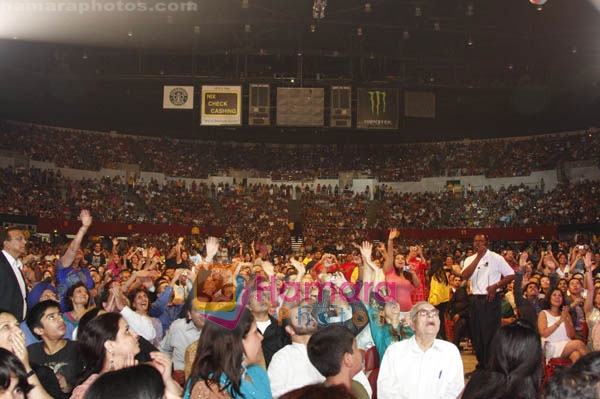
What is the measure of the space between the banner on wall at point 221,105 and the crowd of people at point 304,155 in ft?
57.4

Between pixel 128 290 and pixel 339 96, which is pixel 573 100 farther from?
pixel 128 290

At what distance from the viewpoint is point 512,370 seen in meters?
3.37

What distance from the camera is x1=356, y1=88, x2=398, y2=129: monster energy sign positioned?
1705 centimetres

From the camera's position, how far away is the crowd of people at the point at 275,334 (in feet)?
10.7

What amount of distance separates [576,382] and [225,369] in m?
1.72

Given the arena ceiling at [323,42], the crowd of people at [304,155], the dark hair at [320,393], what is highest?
the arena ceiling at [323,42]

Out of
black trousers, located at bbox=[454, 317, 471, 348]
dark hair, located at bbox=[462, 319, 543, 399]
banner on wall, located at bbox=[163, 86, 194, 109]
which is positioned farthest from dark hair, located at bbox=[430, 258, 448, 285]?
banner on wall, located at bbox=[163, 86, 194, 109]

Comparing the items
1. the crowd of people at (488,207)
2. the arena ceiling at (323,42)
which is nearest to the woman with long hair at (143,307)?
the arena ceiling at (323,42)

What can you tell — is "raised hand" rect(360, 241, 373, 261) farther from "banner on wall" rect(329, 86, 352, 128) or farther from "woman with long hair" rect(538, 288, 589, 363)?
"banner on wall" rect(329, 86, 352, 128)

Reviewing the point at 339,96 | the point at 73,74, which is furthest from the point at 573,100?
the point at 73,74

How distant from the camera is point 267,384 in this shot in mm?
3451

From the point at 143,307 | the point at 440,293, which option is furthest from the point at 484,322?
the point at 143,307

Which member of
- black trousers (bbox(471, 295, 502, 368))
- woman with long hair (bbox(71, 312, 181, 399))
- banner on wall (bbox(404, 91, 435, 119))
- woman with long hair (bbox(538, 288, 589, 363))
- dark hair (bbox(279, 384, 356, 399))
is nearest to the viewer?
dark hair (bbox(279, 384, 356, 399))

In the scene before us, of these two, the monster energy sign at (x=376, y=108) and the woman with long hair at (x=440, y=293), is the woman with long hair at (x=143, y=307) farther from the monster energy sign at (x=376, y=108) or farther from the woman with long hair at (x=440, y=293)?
the monster energy sign at (x=376, y=108)
